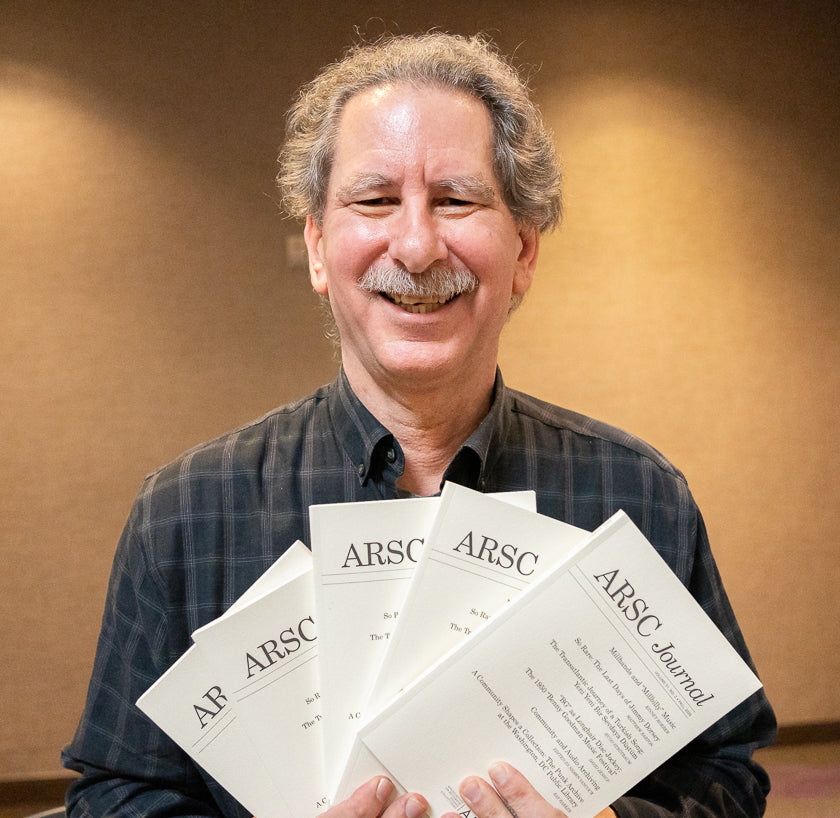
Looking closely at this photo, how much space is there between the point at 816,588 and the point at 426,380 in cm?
332

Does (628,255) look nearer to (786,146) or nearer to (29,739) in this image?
(786,146)

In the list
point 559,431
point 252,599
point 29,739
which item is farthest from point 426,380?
point 29,739

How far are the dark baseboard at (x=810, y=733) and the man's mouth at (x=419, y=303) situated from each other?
11.3 feet

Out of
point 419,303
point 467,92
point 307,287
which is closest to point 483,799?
point 419,303

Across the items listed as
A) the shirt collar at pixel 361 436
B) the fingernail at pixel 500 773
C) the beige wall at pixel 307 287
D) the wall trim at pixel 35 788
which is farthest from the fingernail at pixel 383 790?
the wall trim at pixel 35 788

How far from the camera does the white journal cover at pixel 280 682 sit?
0.93 m

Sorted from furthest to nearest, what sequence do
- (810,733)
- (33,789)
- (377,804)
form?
1. (810,733)
2. (33,789)
3. (377,804)

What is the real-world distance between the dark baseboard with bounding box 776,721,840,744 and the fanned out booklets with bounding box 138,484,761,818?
11.0ft

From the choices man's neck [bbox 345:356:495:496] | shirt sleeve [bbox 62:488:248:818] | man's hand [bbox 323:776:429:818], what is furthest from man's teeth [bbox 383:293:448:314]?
man's hand [bbox 323:776:429:818]

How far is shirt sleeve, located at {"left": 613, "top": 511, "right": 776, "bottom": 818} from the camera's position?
3.72 ft

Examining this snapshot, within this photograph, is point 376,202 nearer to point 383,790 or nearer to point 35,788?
point 383,790

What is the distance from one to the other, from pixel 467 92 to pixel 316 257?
32 centimetres

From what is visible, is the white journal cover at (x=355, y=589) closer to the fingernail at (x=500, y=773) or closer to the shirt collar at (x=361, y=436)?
the fingernail at (x=500, y=773)

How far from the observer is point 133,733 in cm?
110
